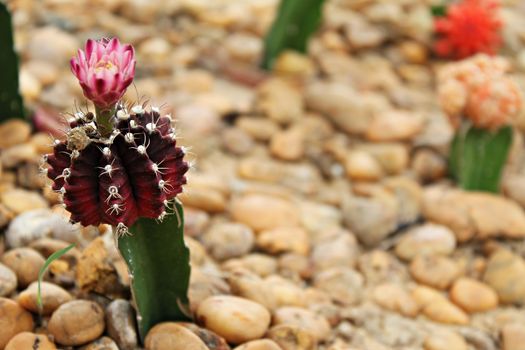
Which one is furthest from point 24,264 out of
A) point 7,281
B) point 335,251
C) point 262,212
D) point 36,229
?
point 335,251

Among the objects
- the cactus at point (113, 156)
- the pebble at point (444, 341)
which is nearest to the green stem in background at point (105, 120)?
the cactus at point (113, 156)

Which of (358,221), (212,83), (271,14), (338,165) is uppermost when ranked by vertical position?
(271,14)

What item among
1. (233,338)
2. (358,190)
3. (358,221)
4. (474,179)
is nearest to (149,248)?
(233,338)

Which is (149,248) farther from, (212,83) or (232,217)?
(212,83)

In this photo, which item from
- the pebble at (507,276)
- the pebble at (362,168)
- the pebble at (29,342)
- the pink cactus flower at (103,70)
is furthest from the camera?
the pebble at (362,168)

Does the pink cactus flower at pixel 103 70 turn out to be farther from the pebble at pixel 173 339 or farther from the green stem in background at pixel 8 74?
the green stem in background at pixel 8 74

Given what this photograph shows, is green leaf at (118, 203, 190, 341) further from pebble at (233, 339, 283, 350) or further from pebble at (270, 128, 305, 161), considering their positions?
pebble at (270, 128, 305, 161)

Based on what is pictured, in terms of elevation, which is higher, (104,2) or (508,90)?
(104,2)
